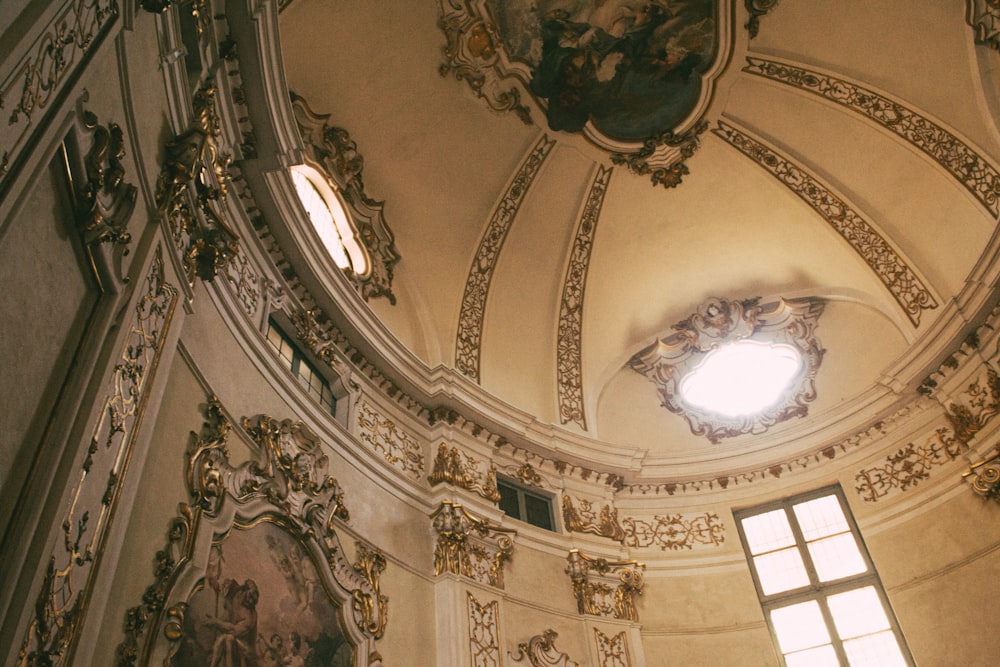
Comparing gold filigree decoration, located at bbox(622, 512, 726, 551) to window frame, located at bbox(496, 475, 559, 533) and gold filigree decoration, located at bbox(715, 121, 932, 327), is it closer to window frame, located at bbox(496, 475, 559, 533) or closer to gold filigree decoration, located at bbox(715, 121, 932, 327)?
window frame, located at bbox(496, 475, 559, 533)

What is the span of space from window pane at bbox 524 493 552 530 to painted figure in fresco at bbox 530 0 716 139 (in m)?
5.87

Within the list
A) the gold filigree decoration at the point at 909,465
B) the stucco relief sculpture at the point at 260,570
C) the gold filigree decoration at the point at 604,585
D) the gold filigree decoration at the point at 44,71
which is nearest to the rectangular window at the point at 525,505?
the gold filigree decoration at the point at 604,585

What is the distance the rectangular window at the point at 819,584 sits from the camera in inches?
406

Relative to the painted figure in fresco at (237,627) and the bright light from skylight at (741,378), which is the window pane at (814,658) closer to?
the bright light from skylight at (741,378)

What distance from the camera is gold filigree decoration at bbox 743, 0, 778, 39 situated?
39.2 feet

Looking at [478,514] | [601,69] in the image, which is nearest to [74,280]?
[478,514]

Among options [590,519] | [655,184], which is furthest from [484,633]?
[655,184]

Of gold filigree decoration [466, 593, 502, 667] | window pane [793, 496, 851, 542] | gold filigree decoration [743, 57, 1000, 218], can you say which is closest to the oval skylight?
gold filigree decoration [466, 593, 502, 667]

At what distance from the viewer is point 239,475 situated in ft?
22.1

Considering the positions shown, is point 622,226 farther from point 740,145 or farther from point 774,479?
point 774,479

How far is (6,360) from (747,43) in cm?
1153

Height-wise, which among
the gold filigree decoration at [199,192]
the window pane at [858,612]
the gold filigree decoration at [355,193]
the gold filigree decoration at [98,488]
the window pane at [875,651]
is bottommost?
the gold filigree decoration at [98,488]

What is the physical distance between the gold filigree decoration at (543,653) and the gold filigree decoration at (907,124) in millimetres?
7783

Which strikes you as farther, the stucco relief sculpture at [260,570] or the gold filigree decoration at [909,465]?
the gold filigree decoration at [909,465]
